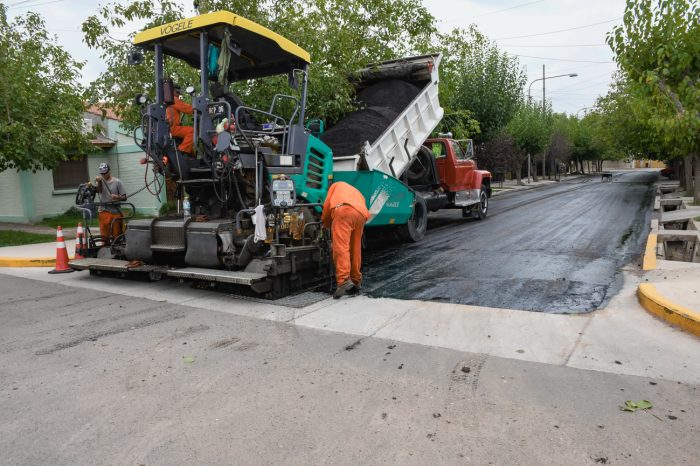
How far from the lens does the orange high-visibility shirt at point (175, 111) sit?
6992mm

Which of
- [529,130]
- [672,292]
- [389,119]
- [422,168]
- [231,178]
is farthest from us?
[529,130]

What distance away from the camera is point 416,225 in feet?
37.0

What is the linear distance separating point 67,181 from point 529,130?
95.9 ft

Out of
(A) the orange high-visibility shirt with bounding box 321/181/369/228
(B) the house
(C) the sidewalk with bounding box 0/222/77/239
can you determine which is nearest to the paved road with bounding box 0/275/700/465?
(A) the orange high-visibility shirt with bounding box 321/181/369/228

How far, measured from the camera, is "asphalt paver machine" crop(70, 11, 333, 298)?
6344mm

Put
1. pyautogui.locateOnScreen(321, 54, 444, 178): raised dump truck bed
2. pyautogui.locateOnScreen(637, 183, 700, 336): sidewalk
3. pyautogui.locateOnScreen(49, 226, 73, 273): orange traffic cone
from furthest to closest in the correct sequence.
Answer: pyautogui.locateOnScreen(321, 54, 444, 178): raised dump truck bed
pyautogui.locateOnScreen(49, 226, 73, 273): orange traffic cone
pyautogui.locateOnScreen(637, 183, 700, 336): sidewalk

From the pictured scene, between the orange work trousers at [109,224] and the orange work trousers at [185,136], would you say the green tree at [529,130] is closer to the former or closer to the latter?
the orange work trousers at [109,224]

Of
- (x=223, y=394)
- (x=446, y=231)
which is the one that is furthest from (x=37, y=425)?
(x=446, y=231)

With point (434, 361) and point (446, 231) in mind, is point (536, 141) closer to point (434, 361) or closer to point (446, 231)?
point (446, 231)

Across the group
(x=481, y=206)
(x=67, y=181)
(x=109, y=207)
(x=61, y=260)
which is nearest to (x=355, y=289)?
(x=109, y=207)

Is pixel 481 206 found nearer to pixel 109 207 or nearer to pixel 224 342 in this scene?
pixel 109 207

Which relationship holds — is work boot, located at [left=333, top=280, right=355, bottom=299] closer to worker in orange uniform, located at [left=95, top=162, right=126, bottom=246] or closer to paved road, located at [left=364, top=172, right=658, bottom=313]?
paved road, located at [left=364, top=172, right=658, bottom=313]

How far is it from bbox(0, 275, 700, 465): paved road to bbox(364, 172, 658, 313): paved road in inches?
81.3

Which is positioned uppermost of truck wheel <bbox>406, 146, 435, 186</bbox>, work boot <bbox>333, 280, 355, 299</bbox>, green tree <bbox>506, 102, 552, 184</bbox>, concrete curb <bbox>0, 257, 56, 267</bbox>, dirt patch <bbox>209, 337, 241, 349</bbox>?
green tree <bbox>506, 102, 552, 184</bbox>
